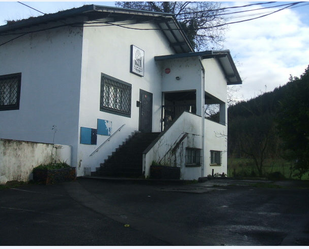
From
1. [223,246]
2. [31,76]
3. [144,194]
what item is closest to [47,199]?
[144,194]

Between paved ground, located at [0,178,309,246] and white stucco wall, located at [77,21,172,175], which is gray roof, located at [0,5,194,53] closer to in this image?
white stucco wall, located at [77,21,172,175]

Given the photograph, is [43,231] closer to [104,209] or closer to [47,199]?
[104,209]

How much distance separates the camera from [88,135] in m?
12.1

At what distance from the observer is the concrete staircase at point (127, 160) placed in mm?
11938

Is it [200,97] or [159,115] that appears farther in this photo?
[159,115]

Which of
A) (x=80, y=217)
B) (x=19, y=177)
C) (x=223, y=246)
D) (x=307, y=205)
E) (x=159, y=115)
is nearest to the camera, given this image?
(x=223, y=246)

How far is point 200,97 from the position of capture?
53.3 ft

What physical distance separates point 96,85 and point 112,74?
→ 1.19 m

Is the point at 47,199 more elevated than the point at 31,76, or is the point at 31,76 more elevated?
the point at 31,76

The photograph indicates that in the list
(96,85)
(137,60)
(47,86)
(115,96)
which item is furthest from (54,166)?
(137,60)

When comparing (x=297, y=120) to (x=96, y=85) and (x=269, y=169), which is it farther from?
(x=269, y=169)

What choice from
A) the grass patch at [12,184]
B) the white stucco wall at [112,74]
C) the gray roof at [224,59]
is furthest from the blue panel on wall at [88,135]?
the gray roof at [224,59]

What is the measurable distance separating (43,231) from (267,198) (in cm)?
544

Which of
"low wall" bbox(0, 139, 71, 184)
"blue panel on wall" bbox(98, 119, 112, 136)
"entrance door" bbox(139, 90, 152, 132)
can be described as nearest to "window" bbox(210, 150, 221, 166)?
"entrance door" bbox(139, 90, 152, 132)
